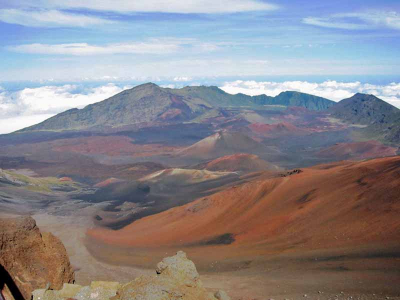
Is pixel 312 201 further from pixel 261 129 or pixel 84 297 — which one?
pixel 261 129

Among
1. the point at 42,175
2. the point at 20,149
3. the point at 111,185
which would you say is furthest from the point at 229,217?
the point at 20,149

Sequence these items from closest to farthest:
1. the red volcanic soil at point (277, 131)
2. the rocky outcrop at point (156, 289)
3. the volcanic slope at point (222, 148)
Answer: the rocky outcrop at point (156, 289) < the volcanic slope at point (222, 148) < the red volcanic soil at point (277, 131)

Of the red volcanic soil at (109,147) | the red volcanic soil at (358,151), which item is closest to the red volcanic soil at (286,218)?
the red volcanic soil at (358,151)

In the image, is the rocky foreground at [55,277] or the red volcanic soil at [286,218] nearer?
the rocky foreground at [55,277]

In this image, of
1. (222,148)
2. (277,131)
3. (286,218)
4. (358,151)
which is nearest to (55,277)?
(286,218)

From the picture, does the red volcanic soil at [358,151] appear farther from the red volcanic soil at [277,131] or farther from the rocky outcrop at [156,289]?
the rocky outcrop at [156,289]

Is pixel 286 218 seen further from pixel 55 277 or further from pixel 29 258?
pixel 29 258

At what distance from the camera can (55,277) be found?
18922 mm

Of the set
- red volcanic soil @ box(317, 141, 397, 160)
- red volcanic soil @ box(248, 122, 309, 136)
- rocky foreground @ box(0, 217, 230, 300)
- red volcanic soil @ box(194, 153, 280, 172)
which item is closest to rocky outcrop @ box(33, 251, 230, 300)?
rocky foreground @ box(0, 217, 230, 300)

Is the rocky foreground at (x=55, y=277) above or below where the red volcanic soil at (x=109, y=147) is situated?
above

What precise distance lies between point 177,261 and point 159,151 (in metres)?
139

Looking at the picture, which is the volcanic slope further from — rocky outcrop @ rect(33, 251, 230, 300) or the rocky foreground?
rocky outcrop @ rect(33, 251, 230, 300)

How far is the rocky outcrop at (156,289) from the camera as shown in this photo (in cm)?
1378

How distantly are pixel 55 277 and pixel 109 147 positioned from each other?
151m
